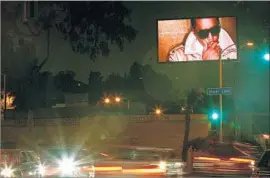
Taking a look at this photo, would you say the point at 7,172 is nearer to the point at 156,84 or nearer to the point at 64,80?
the point at 64,80

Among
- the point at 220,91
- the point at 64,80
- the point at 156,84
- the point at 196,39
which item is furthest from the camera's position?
the point at 156,84

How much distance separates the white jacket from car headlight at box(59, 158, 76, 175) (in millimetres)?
20848

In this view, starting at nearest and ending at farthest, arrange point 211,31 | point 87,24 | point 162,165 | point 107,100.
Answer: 1. point 162,165
2. point 211,31
3. point 87,24
4. point 107,100

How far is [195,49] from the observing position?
36.3m

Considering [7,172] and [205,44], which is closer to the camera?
[7,172]

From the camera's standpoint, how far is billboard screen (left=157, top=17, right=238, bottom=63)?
34.8m

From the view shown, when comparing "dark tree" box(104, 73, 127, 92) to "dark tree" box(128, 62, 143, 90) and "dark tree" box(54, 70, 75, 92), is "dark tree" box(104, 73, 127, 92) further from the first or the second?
"dark tree" box(54, 70, 75, 92)

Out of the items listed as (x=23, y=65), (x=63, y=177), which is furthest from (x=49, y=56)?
(x=63, y=177)

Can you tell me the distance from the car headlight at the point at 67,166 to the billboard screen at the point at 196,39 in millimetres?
20690

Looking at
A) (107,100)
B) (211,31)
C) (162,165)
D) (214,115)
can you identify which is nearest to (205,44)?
(211,31)

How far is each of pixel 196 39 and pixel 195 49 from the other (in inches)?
36.3

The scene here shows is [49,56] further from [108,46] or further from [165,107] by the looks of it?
[165,107]

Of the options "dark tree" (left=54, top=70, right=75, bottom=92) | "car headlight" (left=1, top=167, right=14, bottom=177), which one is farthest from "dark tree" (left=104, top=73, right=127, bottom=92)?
"car headlight" (left=1, top=167, right=14, bottom=177)

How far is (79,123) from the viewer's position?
49.2m
